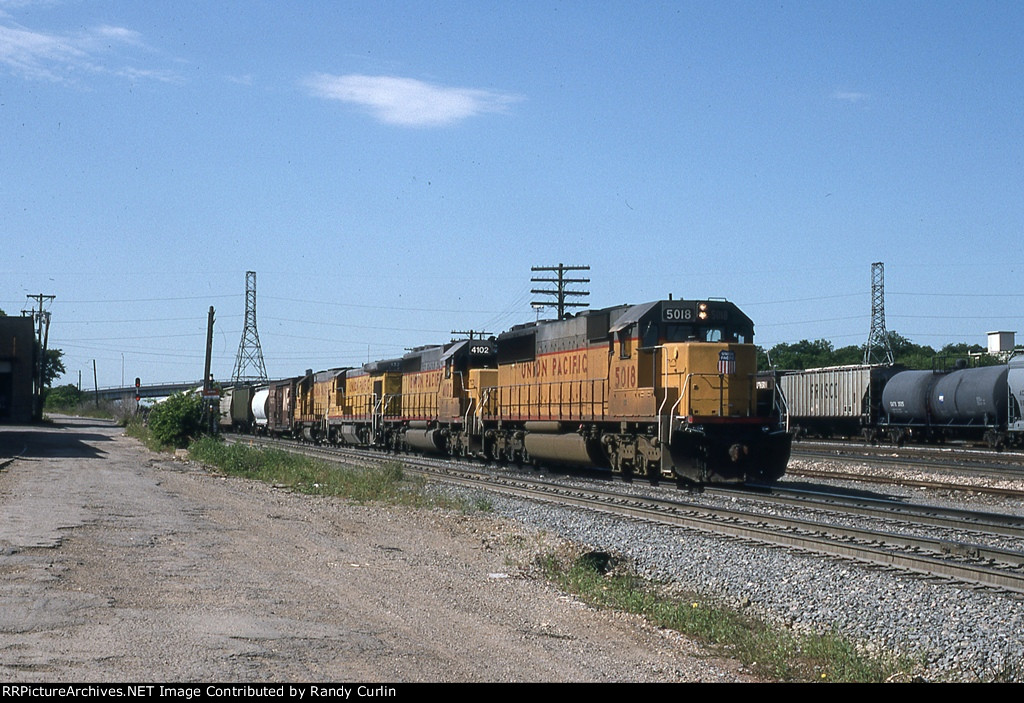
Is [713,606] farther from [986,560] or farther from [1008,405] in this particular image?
[1008,405]

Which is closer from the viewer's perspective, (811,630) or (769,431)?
(811,630)

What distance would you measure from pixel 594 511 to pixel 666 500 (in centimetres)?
138

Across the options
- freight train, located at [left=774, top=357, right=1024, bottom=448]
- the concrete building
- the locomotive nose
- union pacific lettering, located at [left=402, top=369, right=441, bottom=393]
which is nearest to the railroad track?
the locomotive nose

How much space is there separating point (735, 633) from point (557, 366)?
53.4ft

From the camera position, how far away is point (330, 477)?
21.4 m

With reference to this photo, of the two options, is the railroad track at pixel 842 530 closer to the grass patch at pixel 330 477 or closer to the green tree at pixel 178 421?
the grass patch at pixel 330 477

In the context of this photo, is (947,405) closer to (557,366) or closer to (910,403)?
(910,403)

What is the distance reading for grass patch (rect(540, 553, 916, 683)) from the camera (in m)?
6.67

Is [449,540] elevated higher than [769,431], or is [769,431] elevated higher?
[769,431]

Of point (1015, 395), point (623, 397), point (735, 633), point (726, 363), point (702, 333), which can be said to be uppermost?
point (702, 333)

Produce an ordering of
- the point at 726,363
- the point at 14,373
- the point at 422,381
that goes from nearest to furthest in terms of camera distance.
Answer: the point at 726,363
the point at 422,381
the point at 14,373

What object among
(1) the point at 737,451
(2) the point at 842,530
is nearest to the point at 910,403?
(1) the point at 737,451

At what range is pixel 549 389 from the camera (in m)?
23.9
